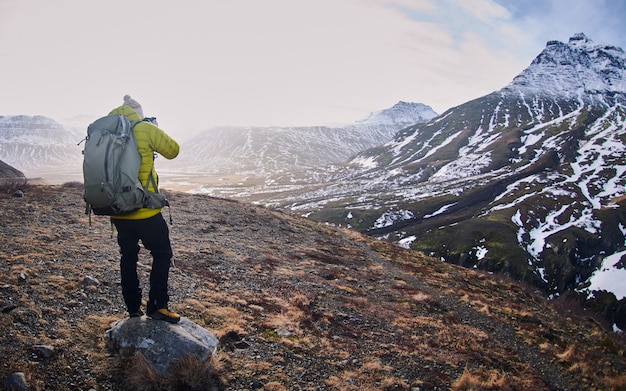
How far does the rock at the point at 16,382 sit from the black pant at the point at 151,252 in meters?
2.35

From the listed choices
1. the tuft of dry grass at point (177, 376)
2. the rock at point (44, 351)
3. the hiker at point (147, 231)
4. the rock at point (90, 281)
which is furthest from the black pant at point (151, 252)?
the rock at point (90, 281)

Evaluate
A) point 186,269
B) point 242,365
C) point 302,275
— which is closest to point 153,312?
point 242,365

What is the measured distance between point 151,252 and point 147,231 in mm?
532

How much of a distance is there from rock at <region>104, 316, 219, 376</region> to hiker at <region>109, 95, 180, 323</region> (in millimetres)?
277

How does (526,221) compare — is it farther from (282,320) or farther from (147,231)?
(147,231)

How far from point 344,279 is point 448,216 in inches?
5614

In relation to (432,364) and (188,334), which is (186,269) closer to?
(188,334)

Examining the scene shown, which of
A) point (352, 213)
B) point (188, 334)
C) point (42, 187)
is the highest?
point (42, 187)

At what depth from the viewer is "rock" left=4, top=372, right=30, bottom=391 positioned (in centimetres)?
623

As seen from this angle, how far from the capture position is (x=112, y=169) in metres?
6.91

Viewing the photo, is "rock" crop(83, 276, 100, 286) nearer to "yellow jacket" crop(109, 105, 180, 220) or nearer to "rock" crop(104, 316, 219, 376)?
"rock" crop(104, 316, 219, 376)

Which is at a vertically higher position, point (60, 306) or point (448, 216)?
point (60, 306)

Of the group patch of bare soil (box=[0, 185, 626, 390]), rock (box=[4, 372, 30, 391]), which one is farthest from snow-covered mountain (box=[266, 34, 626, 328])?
rock (box=[4, 372, 30, 391])

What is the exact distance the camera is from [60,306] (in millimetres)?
9648
